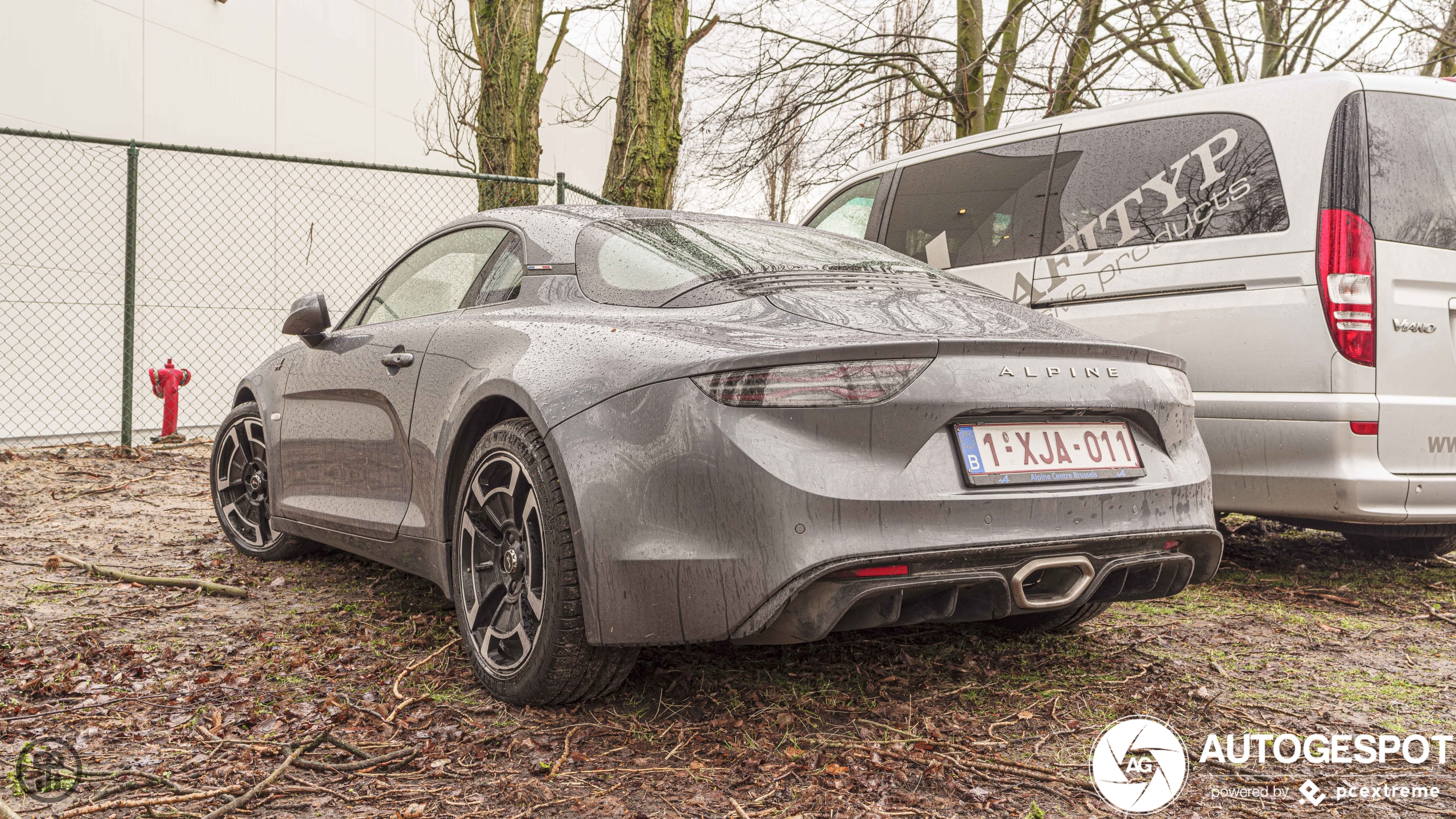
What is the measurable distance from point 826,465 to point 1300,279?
8.09 feet

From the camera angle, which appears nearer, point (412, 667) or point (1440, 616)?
point (412, 667)

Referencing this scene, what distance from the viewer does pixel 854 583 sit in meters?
2.23

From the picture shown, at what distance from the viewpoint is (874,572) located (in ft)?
7.35

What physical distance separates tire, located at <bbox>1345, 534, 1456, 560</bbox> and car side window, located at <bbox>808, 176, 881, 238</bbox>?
9.36 feet

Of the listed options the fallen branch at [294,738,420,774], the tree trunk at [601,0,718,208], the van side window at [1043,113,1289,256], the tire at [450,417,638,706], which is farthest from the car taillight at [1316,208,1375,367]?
the tree trunk at [601,0,718,208]

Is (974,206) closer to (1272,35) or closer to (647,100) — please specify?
(647,100)

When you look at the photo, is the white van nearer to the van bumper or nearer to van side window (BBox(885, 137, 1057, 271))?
the van bumper

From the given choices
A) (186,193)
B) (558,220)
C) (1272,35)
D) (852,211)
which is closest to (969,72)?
(1272,35)

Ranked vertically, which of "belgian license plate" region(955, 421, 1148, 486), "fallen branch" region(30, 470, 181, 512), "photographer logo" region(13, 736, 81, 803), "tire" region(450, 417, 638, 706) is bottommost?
"fallen branch" region(30, 470, 181, 512)

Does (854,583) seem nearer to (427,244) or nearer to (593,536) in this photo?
(593,536)

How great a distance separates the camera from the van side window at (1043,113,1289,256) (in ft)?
13.2

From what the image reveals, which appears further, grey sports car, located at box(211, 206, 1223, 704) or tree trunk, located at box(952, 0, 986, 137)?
tree trunk, located at box(952, 0, 986, 137)

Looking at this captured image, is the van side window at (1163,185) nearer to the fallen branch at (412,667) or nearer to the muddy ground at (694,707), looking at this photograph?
the muddy ground at (694,707)

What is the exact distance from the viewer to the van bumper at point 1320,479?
3715mm
